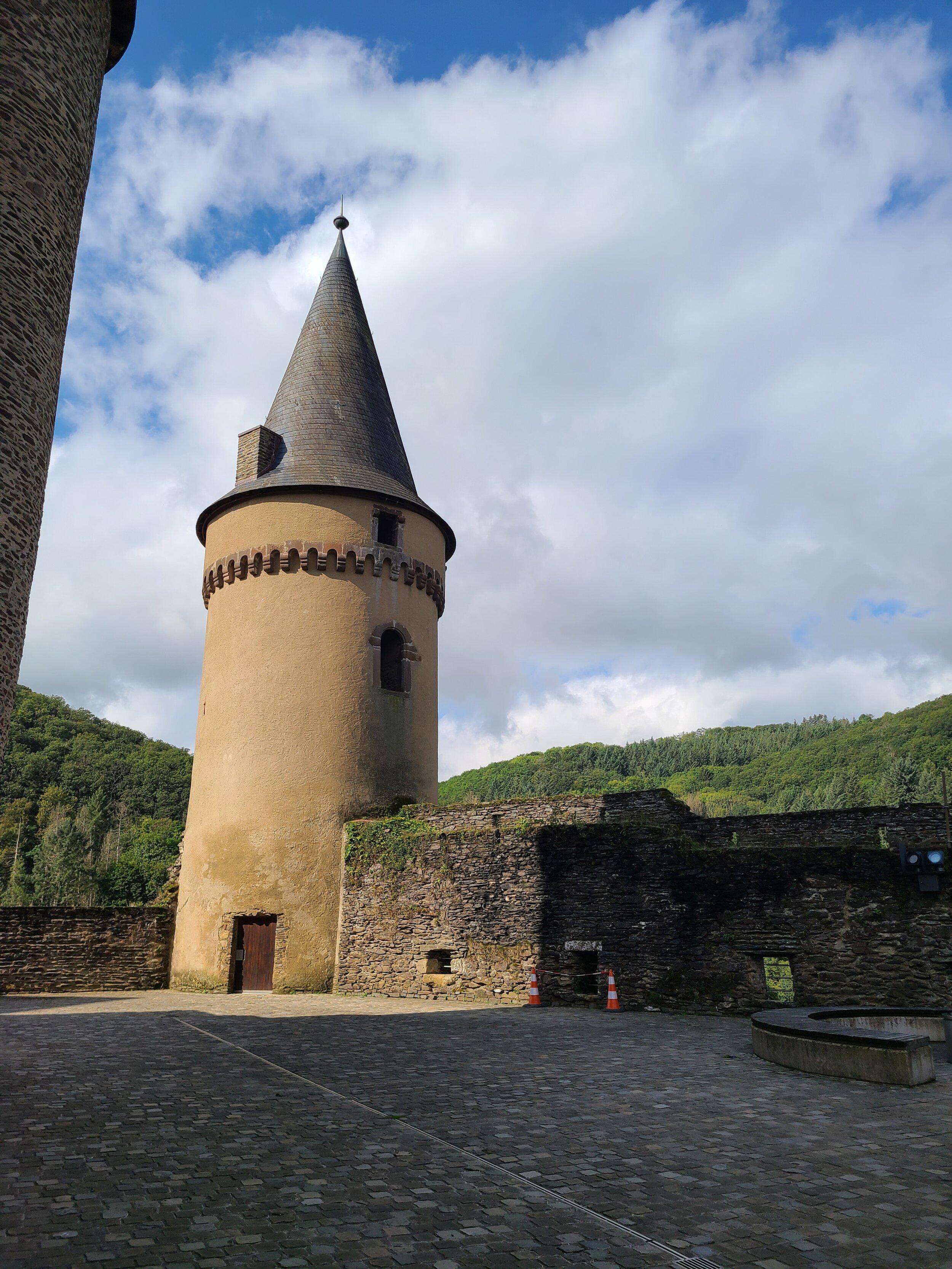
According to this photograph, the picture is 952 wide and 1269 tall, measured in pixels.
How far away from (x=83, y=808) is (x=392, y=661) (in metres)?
49.5

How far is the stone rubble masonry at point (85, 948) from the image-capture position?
17.0m

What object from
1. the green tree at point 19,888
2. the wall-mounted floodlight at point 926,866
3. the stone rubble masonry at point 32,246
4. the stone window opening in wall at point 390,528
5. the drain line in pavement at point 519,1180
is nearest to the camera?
the drain line in pavement at point 519,1180

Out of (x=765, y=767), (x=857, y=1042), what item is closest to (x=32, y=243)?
(x=857, y=1042)

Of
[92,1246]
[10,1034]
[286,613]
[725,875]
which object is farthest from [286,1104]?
[286,613]

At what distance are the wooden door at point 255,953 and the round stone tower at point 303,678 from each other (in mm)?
30

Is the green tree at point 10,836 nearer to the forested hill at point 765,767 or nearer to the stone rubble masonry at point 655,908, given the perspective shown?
the forested hill at point 765,767

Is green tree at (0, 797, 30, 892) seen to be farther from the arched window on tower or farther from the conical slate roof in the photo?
the arched window on tower

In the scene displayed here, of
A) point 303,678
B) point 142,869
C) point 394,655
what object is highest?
point 394,655

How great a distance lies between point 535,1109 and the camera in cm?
693

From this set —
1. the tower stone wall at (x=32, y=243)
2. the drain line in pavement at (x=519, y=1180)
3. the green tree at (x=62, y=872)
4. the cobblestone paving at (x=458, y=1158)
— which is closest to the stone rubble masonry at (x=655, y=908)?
the cobblestone paving at (x=458, y=1158)

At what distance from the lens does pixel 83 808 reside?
6003 centimetres

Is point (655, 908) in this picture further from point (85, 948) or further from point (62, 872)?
point (62, 872)

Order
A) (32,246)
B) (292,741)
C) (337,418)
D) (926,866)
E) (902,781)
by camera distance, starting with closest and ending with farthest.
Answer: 1. (32,246)
2. (926,866)
3. (292,741)
4. (337,418)
5. (902,781)

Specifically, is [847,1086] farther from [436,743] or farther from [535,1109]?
[436,743]
